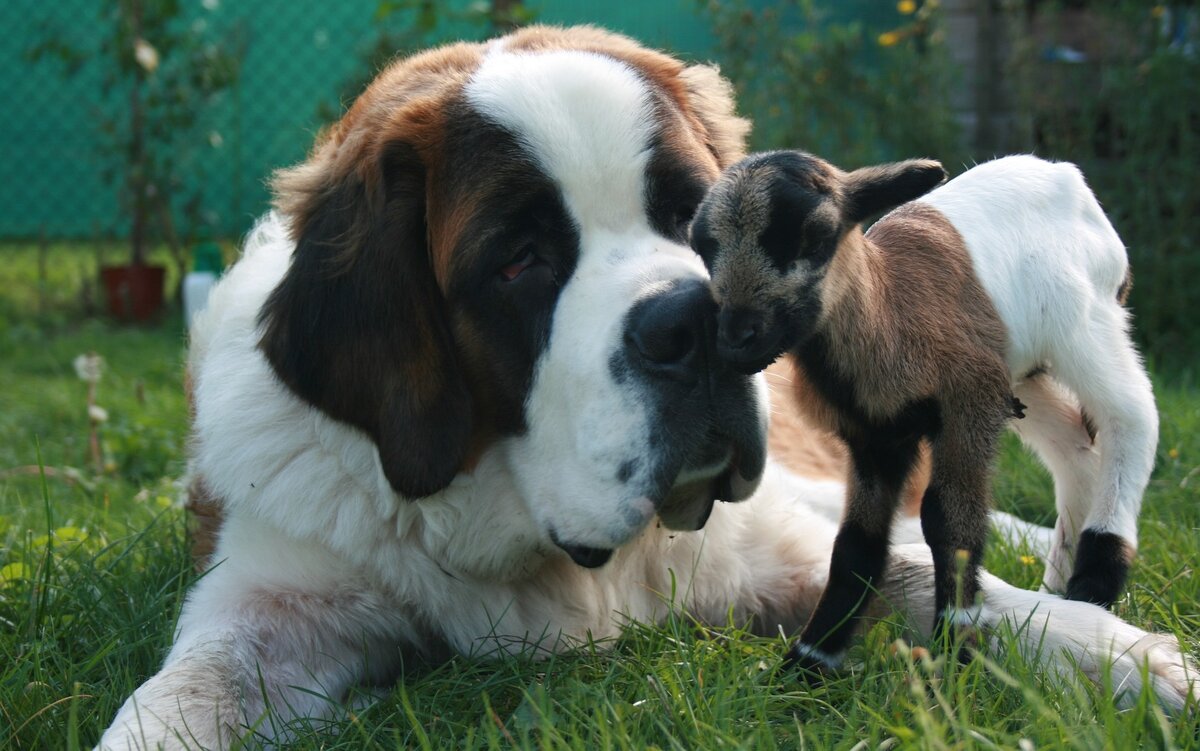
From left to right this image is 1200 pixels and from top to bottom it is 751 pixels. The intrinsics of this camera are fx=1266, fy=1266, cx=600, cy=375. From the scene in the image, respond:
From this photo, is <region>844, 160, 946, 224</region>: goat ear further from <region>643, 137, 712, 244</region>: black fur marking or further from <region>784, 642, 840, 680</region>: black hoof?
<region>784, 642, 840, 680</region>: black hoof

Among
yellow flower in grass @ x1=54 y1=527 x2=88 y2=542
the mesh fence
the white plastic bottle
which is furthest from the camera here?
the mesh fence

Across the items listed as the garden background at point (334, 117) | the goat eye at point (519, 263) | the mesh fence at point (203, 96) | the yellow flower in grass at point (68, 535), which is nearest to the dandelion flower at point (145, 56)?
the garden background at point (334, 117)

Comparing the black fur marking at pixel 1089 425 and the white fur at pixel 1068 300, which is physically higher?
the white fur at pixel 1068 300

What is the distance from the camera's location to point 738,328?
1.55 m

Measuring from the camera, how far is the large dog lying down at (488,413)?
1.89 metres

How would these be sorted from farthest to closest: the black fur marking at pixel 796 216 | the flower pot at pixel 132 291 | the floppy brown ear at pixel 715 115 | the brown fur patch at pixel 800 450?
the flower pot at pixel 132 291 < the brown fur patch at pixel 800 450 < the floppy brown ear at pixel 715 115 < the black fur marking at pixel 796 216

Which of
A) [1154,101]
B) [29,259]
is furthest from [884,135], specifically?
[29,259]

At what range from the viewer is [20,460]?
4.40 metres

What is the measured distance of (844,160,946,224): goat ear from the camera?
1.62 m

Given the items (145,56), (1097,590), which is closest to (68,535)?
(1097,590)

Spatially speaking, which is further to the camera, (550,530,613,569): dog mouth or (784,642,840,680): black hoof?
(550,530,613,569): dog mouth

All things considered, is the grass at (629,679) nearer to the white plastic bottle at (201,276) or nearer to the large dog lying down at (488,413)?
the large dog lying down at (488,413)

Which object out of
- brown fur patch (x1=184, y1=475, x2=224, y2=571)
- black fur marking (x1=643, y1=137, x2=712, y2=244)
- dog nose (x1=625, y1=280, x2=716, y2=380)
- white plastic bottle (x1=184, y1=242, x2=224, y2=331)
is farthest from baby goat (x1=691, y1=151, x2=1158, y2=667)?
white plastic bottle (x1=184, y1=242, x2=224, y2=331)

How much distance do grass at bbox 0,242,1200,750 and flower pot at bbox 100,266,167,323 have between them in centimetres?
435
